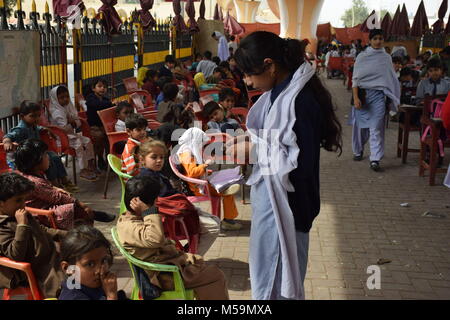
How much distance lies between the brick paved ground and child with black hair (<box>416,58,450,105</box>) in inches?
52.7

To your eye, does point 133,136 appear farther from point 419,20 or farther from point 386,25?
point 386,25

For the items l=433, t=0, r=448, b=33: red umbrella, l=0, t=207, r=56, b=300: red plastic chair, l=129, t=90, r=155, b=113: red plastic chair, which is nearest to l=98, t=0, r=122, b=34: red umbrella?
l=129, t=90, r=155, b=113: red plastic chair

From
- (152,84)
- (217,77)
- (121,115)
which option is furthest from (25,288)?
(217,77)

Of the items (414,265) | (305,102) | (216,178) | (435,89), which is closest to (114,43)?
(435,89)

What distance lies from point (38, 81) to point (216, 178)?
10.4ft

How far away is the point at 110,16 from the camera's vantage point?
27.3 ft

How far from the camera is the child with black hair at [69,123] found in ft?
19.4

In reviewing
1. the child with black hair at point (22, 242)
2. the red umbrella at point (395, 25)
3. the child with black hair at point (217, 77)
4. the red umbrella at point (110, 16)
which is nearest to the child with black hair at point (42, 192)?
the child with black hair at point (22, 242)

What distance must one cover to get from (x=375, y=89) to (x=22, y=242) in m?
5.50

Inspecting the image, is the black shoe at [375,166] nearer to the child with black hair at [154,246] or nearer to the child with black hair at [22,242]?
the child with black hair at [154,246]

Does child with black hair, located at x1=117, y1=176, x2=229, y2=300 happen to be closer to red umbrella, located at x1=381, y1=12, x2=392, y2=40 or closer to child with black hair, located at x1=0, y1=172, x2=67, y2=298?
child with black hair, located at x1=0, y1=172, x2=67, y2=298

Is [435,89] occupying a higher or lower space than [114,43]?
lower

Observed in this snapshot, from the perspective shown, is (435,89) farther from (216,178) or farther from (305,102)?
(305,102)
